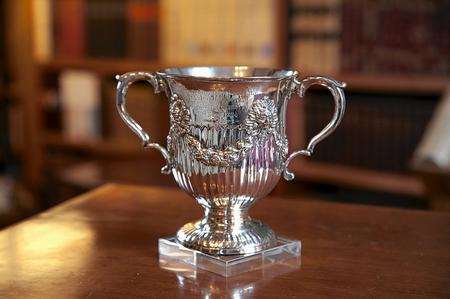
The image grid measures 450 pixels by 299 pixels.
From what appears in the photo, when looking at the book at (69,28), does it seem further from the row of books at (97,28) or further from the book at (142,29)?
the book at (142,29)

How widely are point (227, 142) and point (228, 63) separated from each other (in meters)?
1.74

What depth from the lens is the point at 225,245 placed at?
0.93 metres

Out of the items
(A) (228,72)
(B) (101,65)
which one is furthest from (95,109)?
(A) (228,72)

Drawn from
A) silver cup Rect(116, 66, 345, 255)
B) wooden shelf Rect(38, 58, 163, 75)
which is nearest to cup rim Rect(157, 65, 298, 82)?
silver cup Rect(116, 66, 345, 255)

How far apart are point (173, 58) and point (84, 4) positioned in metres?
0.47

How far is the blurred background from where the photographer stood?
2.26 meters

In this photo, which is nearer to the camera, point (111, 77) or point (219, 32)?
point (219, 32)

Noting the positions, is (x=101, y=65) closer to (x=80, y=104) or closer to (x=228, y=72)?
(x=80, y=104)

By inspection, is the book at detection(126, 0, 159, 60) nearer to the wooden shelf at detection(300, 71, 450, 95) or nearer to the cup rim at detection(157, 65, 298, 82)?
the wooden shelf at detection(300, 71, 450, 95)

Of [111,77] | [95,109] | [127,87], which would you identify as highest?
[127,87]

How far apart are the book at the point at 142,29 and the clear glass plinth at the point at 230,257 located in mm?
1932

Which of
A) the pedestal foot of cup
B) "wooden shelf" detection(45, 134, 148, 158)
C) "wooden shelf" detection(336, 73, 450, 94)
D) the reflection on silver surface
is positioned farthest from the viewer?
"wooden shelf" detection(45, 134, 148, 158)

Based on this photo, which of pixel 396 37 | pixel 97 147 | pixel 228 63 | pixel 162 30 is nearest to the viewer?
pixel 396 37

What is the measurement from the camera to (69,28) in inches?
120
